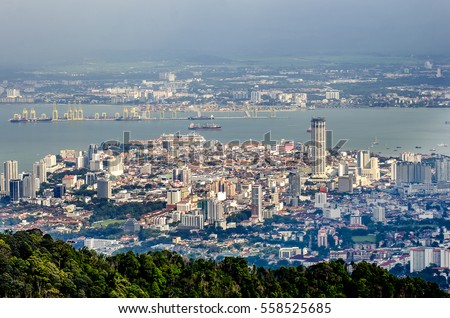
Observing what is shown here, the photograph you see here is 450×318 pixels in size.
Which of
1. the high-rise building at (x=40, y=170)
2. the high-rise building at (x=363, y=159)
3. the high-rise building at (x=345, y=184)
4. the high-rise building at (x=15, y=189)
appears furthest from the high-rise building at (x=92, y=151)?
the high-rise building at (x=363, y=159)

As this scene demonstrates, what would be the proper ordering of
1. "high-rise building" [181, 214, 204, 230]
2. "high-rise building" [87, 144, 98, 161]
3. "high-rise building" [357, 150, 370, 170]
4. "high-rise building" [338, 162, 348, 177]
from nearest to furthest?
"high-rise building" [181, 214, 204, 230], "high-rise building" [338, 162, 348, 177], "high-rise building" [357, 150, 370, 170], "high-rise building" [87, 144, 98, 161]

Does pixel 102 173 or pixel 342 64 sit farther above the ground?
pixel 342 64

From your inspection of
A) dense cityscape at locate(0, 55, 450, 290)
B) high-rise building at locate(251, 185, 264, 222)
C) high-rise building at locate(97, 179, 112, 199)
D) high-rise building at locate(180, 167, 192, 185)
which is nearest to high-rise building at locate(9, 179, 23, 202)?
dense cityscape at locate(0, 55, 450, 290)

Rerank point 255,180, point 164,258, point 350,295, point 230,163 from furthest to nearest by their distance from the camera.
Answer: point 230,163 → point 255,180 → point 164,258 → point 350,295

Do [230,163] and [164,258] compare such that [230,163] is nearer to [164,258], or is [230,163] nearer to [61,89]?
[61,89]

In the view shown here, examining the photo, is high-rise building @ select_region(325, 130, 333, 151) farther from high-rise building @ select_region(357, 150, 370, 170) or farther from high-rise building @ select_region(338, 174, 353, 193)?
high-rise building @ select_region(338, 174, 353, 193)
